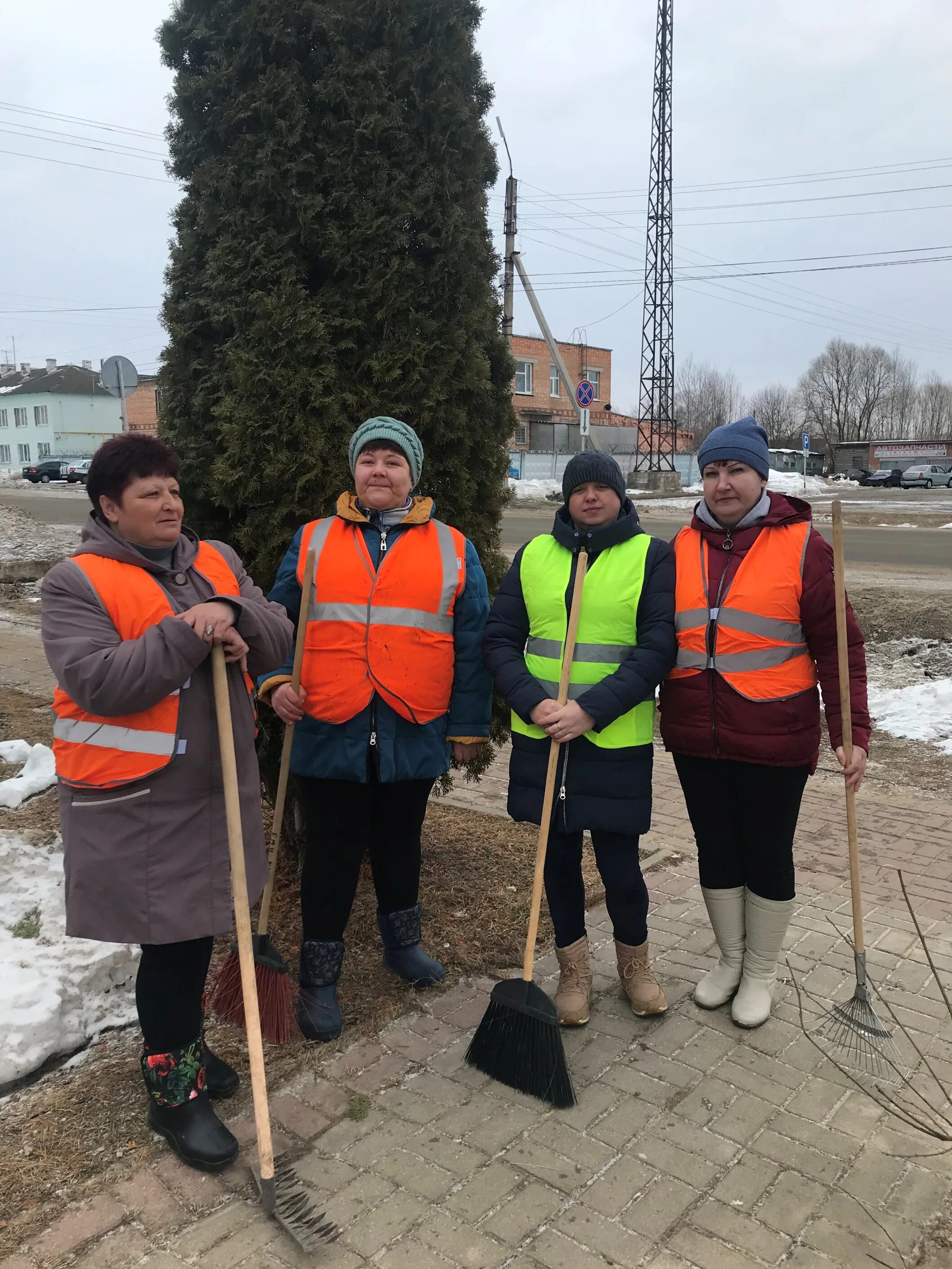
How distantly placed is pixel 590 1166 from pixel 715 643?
1.54m

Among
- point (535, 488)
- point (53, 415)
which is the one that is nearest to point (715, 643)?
point (535, 488)

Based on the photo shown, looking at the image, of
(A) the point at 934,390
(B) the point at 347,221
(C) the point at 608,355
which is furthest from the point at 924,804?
(A) the point at 934,390

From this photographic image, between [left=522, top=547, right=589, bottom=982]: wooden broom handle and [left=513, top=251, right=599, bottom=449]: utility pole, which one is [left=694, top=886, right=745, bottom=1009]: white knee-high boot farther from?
[left=513, top=251, right=599, bottom=449]: utility pole

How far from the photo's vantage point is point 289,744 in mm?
3078

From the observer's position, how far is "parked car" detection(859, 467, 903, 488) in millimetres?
45625

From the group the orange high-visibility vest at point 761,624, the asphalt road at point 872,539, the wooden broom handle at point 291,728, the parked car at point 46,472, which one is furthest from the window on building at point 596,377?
the wooden broom handle at point 291,728

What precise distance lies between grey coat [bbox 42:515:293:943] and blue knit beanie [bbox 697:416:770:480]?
150cm

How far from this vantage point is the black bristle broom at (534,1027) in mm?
2762

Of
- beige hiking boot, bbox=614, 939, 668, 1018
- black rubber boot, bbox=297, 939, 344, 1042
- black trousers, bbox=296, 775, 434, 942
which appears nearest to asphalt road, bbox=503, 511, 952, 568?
beige hiking boot, bbox=614, 939, 668, 1018

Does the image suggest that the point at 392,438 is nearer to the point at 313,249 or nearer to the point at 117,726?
the point at 313,249

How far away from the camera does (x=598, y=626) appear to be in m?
3.00

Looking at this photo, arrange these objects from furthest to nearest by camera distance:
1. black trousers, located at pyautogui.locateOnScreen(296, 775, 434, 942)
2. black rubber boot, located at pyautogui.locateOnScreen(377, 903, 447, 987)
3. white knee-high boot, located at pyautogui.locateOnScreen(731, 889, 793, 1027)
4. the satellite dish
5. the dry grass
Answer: the satellite dish
black rubber boot, located at pyautogui.locateOnScreen(377, 903, 447, 987)
white knee-high boot, located at pyautogui.locateOnScreen(731, 889, 793, 1027)
black trousers, located at pyautogui.locateOnScreen(296, 775, 434, 942)
the dry grass

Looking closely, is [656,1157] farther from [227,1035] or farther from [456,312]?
[456,312]

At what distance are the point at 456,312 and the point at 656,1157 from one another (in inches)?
117
